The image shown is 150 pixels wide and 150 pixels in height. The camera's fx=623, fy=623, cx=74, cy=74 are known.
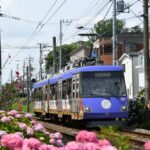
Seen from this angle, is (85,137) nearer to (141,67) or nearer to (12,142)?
(12,142)

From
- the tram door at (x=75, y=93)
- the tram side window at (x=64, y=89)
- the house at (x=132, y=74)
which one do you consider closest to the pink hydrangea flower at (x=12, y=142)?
the tram door at (x=75, y=93)

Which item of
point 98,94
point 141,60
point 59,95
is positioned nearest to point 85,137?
point 98,94

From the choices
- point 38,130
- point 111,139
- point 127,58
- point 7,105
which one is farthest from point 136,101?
point 127,58

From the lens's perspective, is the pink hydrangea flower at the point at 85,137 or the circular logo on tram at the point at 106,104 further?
the circular logo on tram at the point at 106,104

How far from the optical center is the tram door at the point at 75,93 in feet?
91.9

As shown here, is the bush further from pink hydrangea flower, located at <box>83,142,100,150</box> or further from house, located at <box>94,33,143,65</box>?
house, located at <box>94,33,143,65</box>

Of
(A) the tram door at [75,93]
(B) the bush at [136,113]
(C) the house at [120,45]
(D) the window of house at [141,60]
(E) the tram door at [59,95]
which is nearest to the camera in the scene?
(A) the tram door at [75,93]

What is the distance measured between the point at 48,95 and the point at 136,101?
673 cm

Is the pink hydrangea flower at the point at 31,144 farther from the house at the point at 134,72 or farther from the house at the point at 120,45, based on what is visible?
the house at the point at 120,45

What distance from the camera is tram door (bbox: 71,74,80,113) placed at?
28023mm

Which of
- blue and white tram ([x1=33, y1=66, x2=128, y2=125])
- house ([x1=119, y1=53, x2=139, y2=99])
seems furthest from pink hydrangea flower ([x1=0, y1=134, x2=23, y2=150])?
house ([x1=119, y1=53, x2=139, y2=99])

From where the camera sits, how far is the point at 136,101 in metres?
34.4

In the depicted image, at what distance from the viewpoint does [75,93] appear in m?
28.5

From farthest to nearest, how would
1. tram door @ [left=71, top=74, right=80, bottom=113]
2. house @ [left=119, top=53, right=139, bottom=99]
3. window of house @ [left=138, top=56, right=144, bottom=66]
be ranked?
house @ [left=119, top=53, right=139, bottom=99] < window of house @ [left=138, top=56, right=144, bottom=66] < tram door @ [left=71, top=74, right=80, bottom=113]
